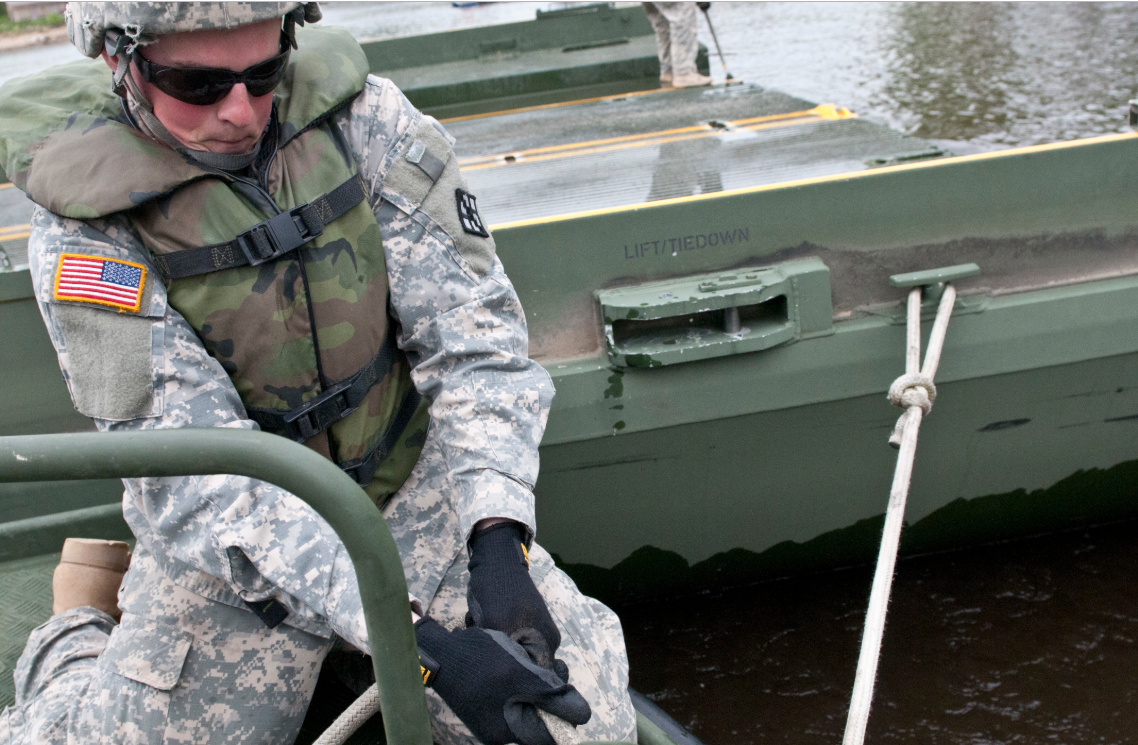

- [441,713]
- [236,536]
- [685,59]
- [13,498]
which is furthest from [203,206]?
[685,59]

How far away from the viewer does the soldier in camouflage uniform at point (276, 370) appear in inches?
55.8

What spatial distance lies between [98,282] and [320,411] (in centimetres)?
39

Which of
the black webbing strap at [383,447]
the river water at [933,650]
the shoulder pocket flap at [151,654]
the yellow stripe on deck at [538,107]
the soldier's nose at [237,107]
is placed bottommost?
the river water at [933,650]

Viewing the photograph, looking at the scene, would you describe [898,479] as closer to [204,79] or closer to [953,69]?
[204,79]

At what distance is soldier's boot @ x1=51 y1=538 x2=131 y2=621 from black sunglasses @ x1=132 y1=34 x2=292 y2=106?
1044mm

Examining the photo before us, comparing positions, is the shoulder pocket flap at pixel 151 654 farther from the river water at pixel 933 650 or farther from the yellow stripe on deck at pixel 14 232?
the yellow stripe on deck at pixel 14 232

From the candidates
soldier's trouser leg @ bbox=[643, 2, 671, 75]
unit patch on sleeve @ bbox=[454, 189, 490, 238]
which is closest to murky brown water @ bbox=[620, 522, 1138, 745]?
unit patch on sleeve @ bbox=[454, 189, 490, 238]

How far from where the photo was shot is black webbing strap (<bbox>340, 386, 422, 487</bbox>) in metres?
1.65

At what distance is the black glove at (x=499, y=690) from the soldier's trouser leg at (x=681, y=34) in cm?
462

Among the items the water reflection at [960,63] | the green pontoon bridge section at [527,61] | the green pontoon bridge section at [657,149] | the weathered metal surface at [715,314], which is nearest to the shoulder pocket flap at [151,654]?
the weathered metal surface at [715,314]

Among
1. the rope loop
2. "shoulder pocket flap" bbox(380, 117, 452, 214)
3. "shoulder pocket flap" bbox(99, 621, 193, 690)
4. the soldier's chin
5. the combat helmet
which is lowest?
"shoulder pocket flap" bbox(99, 621, 193, 690)

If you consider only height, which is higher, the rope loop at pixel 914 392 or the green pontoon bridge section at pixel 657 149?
the green pontoon bridge section at pixel 657 149

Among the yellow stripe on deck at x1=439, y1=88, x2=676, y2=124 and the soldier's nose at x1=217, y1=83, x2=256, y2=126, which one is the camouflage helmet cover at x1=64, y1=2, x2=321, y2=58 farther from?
the yellow stripe on deck at x1=439, y1=88, x2=676, y2=124

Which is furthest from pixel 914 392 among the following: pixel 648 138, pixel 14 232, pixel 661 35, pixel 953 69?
pixel 953 69
